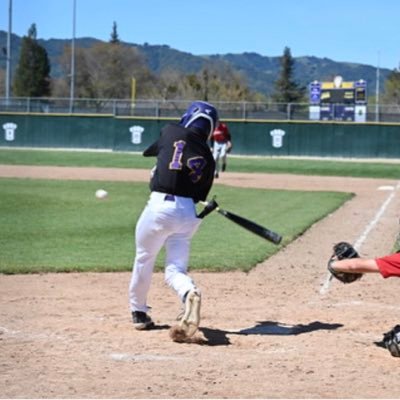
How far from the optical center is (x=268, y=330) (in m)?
6.82

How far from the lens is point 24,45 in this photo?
56.1 metres

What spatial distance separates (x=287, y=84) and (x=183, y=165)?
287 ft

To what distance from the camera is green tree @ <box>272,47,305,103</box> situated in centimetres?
9150

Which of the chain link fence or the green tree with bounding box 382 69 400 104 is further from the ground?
the green tree with bounding box 382 69 400 104

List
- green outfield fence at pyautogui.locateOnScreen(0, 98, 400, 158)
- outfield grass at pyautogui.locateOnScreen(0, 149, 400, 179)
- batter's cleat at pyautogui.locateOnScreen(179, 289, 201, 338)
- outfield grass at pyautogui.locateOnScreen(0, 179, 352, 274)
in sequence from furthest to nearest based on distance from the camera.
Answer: green outfield fence at pyautogui.locateOnScreen(0, 98, 400, 158)
outfield grass at pyautogui.locateOnScreen(0, 149, 400, 179)
outfield grass at pyautogui.locateOnScreen(0, 179, 352, 274)
batter's cleat at pyautogui.locateOnScreen(179, 289, 201, 338)

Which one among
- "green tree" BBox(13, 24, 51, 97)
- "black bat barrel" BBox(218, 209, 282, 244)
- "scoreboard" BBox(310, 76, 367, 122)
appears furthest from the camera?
"green tree" BBox(13, 24, 51, 97)

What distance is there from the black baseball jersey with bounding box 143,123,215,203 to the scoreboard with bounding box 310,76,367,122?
110 ft

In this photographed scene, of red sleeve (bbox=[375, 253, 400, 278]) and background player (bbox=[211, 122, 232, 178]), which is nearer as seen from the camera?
red sleeve (bbox=[375, 253, 400, 278])

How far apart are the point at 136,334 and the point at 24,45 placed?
52.0 metres

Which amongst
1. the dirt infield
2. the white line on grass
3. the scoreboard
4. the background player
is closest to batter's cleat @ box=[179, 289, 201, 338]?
the dirt infield

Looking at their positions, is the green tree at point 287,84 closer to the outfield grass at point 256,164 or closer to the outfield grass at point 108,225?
the outfield grass at point 256,164

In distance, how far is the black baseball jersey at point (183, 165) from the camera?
21.0ft

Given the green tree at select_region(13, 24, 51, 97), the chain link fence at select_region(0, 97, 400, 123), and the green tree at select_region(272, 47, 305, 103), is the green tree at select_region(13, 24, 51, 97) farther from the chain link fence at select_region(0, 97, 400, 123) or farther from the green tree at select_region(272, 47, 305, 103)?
the green tree at select_region(272, 47, 305, 103)

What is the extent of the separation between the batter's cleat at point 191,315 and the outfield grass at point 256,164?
24.1m
